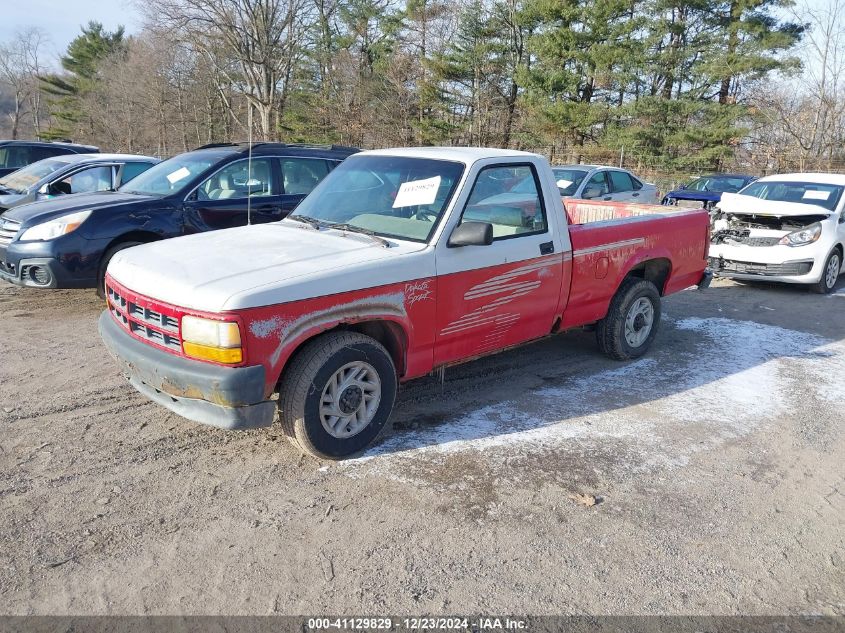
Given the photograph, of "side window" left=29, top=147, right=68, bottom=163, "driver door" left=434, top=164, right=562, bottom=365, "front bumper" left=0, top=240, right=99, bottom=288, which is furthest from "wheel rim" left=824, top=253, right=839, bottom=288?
"side window" left=29, top=147, right=68, bottom=163

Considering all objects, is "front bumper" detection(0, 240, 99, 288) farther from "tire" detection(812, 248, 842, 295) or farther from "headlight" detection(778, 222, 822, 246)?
"tire" detection(812, 248, 842, 295)

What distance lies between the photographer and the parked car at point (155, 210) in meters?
6.68

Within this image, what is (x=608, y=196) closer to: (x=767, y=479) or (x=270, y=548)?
(x=767, y=479)

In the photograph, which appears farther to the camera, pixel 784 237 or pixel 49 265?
pixel 784 237

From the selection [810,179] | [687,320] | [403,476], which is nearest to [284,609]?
[403,476]

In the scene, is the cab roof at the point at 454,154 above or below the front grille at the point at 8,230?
above

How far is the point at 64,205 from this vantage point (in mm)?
7203

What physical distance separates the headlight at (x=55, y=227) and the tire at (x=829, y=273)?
9.84 m

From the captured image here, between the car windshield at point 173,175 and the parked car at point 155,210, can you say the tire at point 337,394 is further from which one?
the car windshield at point 173,175

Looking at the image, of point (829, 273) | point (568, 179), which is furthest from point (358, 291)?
point (568, 179)

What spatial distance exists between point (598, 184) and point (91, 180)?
892 cm

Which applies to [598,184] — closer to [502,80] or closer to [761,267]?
[761,267]

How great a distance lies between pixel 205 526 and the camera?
3.28 metres

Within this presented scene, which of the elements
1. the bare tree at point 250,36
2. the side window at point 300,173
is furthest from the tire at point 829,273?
the bare tree at point 250,36
